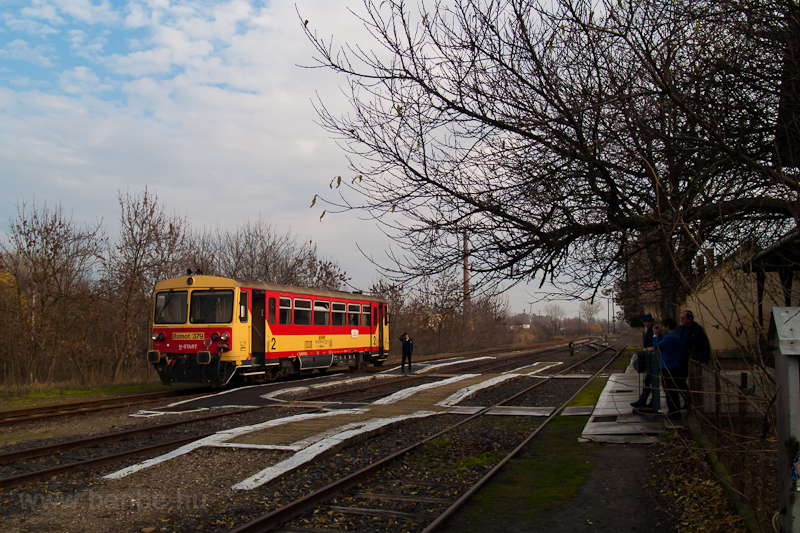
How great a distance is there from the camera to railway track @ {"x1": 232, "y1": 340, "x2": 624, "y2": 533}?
16.6 ft

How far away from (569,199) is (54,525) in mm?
5868

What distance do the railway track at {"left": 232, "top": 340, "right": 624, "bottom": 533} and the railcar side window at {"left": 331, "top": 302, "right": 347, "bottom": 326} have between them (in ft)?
44.1

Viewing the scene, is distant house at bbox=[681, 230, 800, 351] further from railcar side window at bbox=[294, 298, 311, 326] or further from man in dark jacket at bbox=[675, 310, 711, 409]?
railcar side window at bbox=[294, 298, 311, 326]

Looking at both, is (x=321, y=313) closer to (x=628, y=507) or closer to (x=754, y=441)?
(x=628, y=507)

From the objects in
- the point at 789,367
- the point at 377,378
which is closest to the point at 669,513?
the point at 789,367

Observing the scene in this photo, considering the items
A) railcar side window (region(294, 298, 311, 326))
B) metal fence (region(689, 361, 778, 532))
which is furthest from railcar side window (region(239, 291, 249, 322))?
metal fence (region(689, 361, 778, 532))

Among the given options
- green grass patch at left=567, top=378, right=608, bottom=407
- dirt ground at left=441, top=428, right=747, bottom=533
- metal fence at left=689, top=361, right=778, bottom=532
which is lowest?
green grass patch at left=567, top=378, right=608, bottom=407

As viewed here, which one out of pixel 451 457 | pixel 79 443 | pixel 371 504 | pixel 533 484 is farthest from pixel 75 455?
pixel 533 484

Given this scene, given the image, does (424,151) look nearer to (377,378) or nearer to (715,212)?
(715,212)

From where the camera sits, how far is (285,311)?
17.9 meters

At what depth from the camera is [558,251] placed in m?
6.82

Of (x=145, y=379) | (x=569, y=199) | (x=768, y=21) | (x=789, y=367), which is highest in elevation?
(x=768, y=21)

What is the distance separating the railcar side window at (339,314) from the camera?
68.0 feet

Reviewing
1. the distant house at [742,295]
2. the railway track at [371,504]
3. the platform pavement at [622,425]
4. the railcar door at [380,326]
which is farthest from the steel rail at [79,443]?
the railcar door at [380,326]
